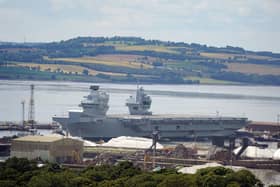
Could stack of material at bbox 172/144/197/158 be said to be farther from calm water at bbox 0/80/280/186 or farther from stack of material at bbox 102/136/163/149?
calm water at bbox 0/80/280/186

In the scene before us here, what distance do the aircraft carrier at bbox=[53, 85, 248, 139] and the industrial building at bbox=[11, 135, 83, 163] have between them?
16259 mm

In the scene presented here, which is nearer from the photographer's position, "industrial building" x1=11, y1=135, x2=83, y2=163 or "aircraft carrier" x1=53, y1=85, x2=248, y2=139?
"industrial building" x1=11, y1=135, x2=83, y2=163

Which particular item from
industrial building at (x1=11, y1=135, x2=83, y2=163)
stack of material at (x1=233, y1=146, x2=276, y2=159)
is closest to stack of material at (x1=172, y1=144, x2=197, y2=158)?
stack of material at (x1=233, y1=146, x2=276, y2=159)

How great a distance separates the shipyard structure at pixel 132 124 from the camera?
85.3 metres

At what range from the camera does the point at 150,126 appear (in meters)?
87.2

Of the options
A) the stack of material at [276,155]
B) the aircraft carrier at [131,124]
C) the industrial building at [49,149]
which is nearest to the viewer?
the industrial building at [49,149]

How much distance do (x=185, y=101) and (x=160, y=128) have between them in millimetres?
78846

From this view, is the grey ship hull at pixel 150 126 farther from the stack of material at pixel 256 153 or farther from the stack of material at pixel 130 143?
the stack of material at pixel 256 153

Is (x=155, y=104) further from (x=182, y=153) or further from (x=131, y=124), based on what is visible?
(x=182, y=153)

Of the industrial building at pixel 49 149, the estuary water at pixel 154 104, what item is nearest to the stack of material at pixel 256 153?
the industrial building at pixel 49 149

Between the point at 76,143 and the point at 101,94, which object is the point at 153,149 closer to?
the point at 76,143

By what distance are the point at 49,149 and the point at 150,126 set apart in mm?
21427

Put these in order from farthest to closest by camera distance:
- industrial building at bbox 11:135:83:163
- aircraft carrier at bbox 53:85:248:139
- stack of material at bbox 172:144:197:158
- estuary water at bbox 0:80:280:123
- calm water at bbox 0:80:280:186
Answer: calm water at bbox 0:80:280:186
estuary water at bbox 0:80:280:123
aircraft carrier at bbox 53:85:248:139
stack of material at bbox 172:144:197:158
industrial building at bbox 11:135:83:163

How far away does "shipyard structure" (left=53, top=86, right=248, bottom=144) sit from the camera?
8531 centimetres
